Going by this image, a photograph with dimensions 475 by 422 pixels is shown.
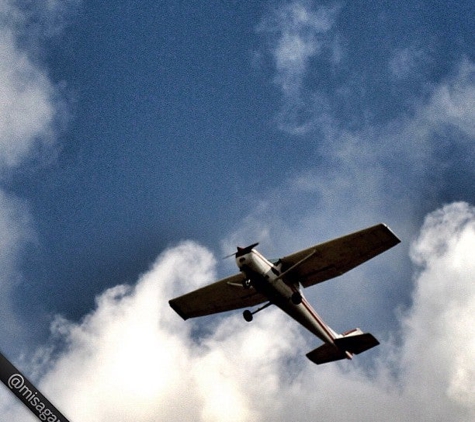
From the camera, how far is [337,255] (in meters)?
33.9

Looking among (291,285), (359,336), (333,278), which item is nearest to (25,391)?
(291,285)

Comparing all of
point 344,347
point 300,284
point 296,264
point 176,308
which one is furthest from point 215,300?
point 344,347

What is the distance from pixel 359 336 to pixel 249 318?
709cm

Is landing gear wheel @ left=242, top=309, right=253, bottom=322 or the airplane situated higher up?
the airplane

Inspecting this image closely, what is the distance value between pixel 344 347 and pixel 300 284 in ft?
18.5

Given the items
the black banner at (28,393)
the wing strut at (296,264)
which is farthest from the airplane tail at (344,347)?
the black banner at (28,393)

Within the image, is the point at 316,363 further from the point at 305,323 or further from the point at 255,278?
the point at 255,278

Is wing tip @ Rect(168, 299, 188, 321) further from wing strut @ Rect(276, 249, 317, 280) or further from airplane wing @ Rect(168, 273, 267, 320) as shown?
wing strut @ Rect(276, 249, 317, 280)

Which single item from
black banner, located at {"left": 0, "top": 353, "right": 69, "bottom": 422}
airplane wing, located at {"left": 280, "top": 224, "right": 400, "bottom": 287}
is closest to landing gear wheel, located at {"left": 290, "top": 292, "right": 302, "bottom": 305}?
airplane wing, located at {"left": 280, "top": 224, "right": 400, "bottom": 287}

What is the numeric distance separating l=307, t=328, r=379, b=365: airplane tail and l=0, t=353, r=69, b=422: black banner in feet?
77.2

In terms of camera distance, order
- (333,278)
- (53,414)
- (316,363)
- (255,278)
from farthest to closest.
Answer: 1. (316,363)
2. (333,278)
3. (255,278)
4. (53,414)

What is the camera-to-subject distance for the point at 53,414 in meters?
16.7

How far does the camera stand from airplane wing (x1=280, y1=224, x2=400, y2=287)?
105ft

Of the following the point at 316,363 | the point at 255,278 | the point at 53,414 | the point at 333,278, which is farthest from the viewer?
the point at 316,363
